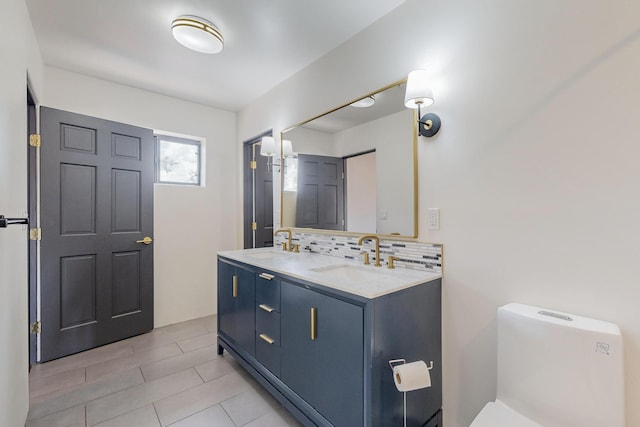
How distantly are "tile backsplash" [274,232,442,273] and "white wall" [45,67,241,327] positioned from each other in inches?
61.3

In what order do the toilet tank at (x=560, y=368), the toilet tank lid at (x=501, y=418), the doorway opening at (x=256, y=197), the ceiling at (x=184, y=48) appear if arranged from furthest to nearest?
the doorway opening at (x=256, y=197), the ceiling at (x=184, y=48), the toilet tank lid at (x=501, y=418), the toilet tank at (x=560, y=368)

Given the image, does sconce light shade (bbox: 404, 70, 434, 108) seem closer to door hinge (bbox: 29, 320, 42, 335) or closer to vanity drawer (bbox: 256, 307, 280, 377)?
vanity drawer (bbox: 256, 307, 280, 377)

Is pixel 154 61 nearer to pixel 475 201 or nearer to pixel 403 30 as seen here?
pixel 403 30

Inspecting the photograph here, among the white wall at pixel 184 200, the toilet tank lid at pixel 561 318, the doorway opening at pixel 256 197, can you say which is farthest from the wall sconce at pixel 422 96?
the white wall at pixel 184 200

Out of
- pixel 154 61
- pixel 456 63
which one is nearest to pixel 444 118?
pixel 456 63

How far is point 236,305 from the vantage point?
7.38 feet

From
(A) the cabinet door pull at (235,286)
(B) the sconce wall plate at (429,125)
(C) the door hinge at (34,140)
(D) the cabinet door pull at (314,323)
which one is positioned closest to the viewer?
(D) the cabinet door pull at (314,323)

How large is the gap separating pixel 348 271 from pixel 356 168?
776 millimetres

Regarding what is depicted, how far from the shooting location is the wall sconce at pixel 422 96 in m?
1.53

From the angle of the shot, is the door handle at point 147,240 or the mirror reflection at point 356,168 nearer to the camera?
the mirror reflection at point 356,168

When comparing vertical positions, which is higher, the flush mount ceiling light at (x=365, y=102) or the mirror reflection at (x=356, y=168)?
the flush mount ceiling light at (x=365, y=102)

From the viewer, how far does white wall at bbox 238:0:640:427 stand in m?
1.06

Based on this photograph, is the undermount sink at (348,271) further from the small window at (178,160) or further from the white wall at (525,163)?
the small window at (178,160)

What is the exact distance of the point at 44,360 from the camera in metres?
2.42
